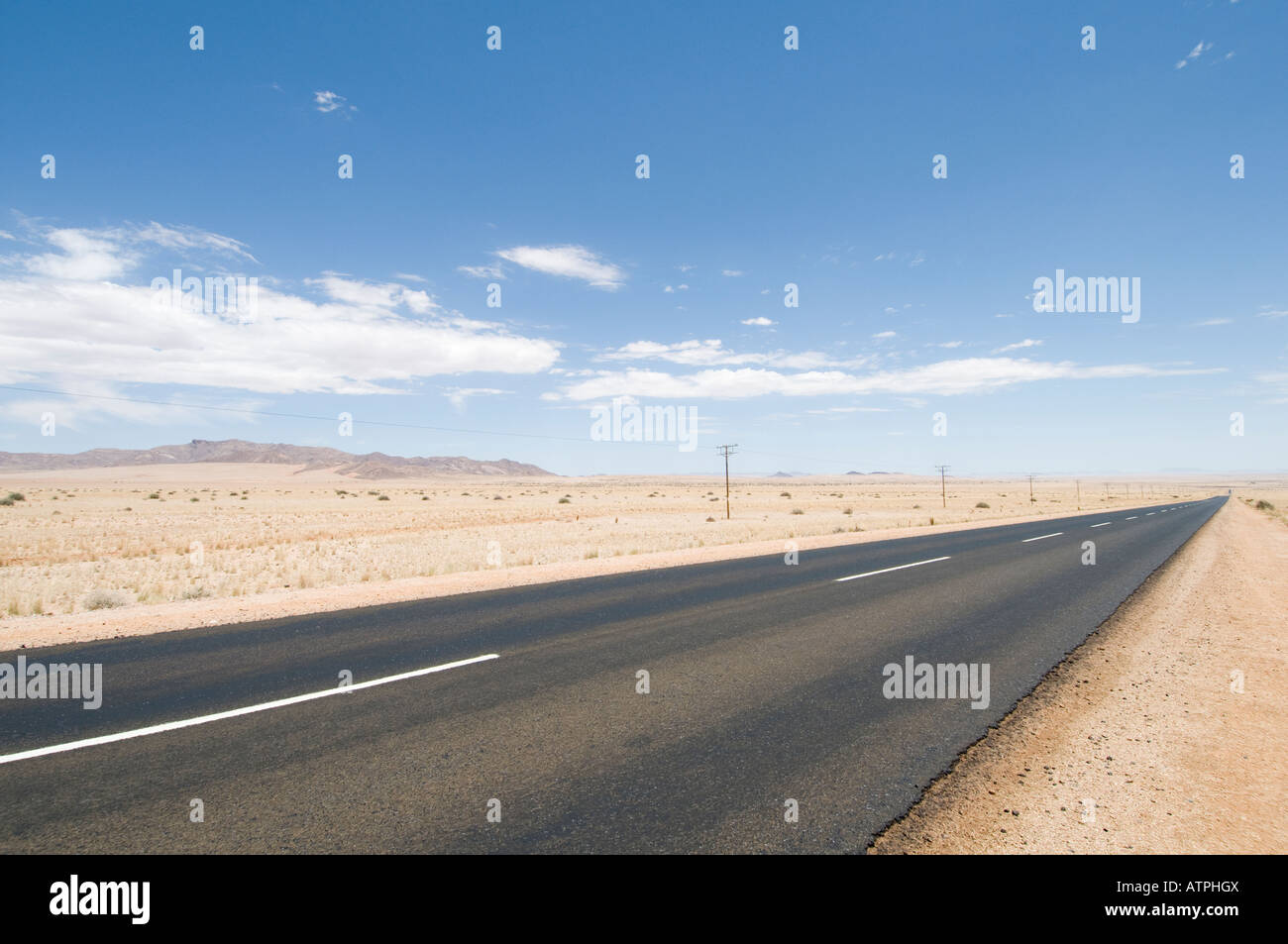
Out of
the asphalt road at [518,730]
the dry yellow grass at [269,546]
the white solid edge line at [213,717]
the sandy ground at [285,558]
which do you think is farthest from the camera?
the dry yellow grass at [269,546]

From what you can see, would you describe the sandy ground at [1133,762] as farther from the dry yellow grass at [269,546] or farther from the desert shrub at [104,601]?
the desert shrub at [104,601]

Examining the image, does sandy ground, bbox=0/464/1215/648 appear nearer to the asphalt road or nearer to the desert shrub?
the desert shrub

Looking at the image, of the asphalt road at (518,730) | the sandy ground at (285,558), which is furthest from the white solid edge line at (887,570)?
the sandy ground at (285,558)

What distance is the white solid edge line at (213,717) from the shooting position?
4500mm

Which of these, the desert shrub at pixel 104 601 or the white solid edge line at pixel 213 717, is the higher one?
the white solid edge line at pixel 213 717

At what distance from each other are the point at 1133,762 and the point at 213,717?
281 inches

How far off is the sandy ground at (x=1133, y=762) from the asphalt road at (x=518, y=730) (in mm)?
304

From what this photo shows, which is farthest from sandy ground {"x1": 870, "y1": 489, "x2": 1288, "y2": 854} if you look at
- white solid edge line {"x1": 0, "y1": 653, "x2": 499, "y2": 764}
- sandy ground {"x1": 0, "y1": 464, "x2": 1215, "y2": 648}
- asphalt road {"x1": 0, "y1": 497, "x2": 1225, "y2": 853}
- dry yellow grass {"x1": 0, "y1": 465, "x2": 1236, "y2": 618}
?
dry yellow grass {"x1": 0, "y1": 465, "x2": 1236, "y2": 618}

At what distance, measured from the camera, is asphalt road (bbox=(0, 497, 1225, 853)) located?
3494 millimetres

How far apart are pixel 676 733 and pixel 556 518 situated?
33.7 m

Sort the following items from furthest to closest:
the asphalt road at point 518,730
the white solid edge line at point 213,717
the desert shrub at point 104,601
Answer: the desert shrub at point 104,601, the white solid edge line at point 213,717, the asphalt road at point 518,730

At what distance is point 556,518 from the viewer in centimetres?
3812

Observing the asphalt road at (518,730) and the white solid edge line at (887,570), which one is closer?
the asphalt road at (518,730)
